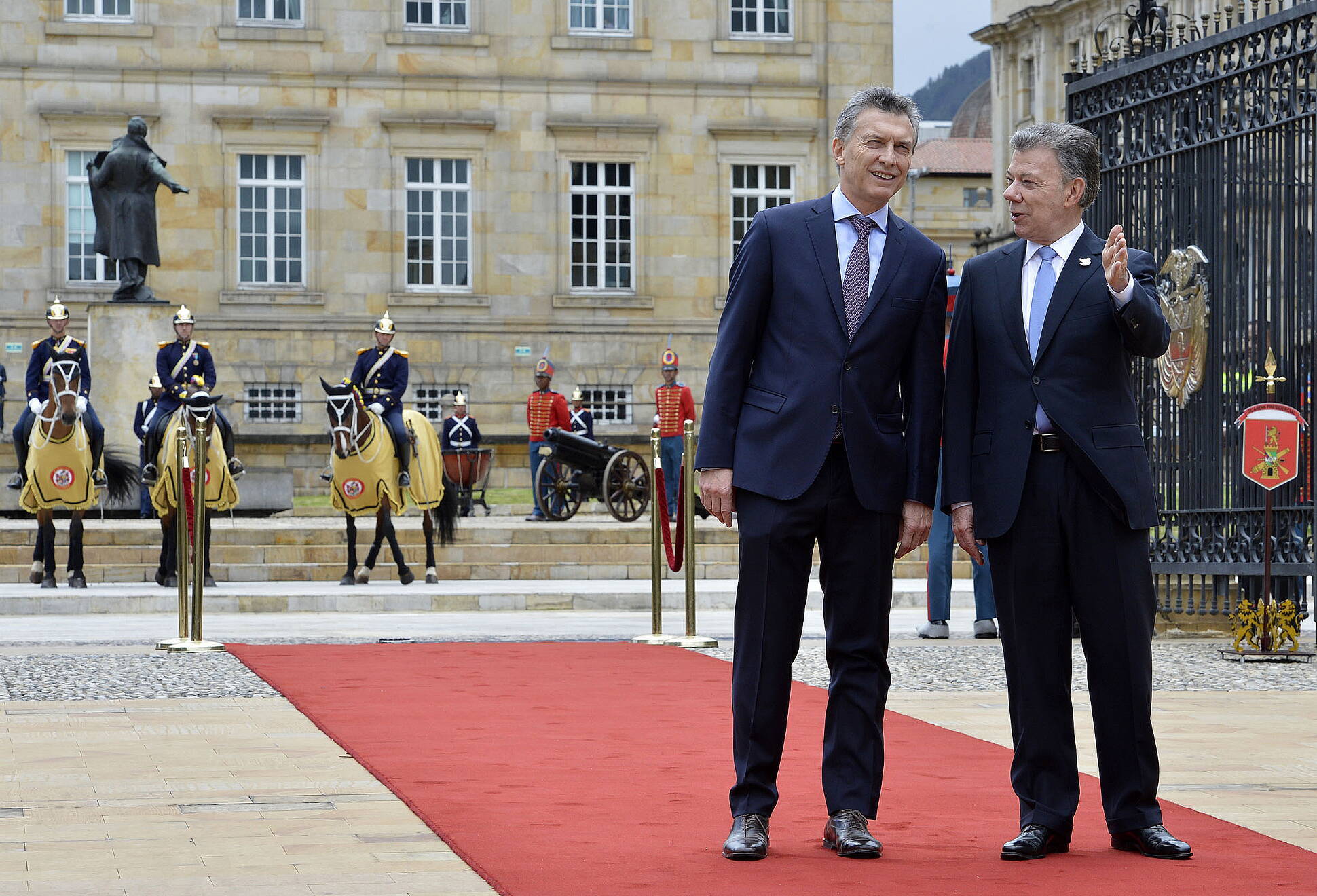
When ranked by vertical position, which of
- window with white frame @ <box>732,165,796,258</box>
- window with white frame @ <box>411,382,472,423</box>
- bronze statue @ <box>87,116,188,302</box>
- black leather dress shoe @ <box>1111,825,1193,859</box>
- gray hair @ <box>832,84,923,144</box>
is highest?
window with white frame @ <box>732,165,796,258</box>

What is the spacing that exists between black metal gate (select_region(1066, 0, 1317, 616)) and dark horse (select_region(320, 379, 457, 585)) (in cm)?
731

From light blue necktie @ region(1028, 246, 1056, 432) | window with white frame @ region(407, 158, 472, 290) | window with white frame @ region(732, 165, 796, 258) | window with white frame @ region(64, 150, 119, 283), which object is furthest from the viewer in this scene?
window with white frame @ region(732, 165, 796, 258)

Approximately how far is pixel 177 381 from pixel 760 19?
2066 cm

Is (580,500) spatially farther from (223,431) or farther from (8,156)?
(8,156)

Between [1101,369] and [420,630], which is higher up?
[1101,369]

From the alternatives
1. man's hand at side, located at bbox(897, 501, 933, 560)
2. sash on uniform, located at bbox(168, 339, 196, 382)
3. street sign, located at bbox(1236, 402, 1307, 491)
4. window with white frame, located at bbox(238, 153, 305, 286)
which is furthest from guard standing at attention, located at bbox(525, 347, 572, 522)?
man's hand at side, located at bbox(897, 501, 933, 560)

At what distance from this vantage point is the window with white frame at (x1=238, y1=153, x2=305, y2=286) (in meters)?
34.8

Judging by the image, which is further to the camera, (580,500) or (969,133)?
(969,133)

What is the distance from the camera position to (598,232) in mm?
35812

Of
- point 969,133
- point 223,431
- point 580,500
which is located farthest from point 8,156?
point 969,133

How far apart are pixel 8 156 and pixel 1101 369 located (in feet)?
102

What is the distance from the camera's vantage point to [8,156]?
3394 cm

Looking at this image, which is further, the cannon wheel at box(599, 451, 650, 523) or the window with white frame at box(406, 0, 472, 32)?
the window with white frame at box(406, 0, 472, 32)

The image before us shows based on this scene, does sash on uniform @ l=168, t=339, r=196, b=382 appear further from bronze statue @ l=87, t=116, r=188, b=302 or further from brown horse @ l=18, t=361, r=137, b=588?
bronze statue @ l=87, t=116, r=188, b=302
